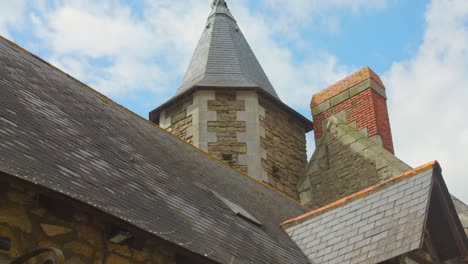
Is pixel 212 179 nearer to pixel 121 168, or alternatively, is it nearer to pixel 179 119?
pixel 121 168

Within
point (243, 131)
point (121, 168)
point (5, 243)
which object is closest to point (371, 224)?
point (121, 168)

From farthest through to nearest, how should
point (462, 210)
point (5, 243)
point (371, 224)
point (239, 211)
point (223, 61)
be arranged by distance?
1. point (223, 61)
2. point (462, 210)
3. point (239, 211)
4. point (371, 224)
5. point (5, 243)

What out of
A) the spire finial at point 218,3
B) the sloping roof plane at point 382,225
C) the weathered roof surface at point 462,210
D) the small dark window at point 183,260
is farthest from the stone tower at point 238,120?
the small dark window at point 183,260

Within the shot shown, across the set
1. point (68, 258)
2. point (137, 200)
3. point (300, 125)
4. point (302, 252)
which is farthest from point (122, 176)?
point (300, 125)

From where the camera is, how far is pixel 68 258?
4449 mm

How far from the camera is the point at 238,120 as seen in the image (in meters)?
12.1

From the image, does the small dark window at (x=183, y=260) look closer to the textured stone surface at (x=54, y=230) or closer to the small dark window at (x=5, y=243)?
the textured stone surface at (x=54, y=230)

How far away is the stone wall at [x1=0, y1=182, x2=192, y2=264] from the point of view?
4.21 meters

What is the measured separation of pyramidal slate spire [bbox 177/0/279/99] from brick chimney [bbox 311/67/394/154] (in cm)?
102

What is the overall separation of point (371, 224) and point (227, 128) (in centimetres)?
542

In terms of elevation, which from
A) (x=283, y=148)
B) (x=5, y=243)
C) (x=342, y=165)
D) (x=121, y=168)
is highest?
(x=283, y=148)

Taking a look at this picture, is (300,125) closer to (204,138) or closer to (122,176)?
(204,138)

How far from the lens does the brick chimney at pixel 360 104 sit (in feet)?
39.0

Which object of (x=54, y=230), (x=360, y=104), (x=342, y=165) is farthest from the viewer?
(x=360, y=104)
